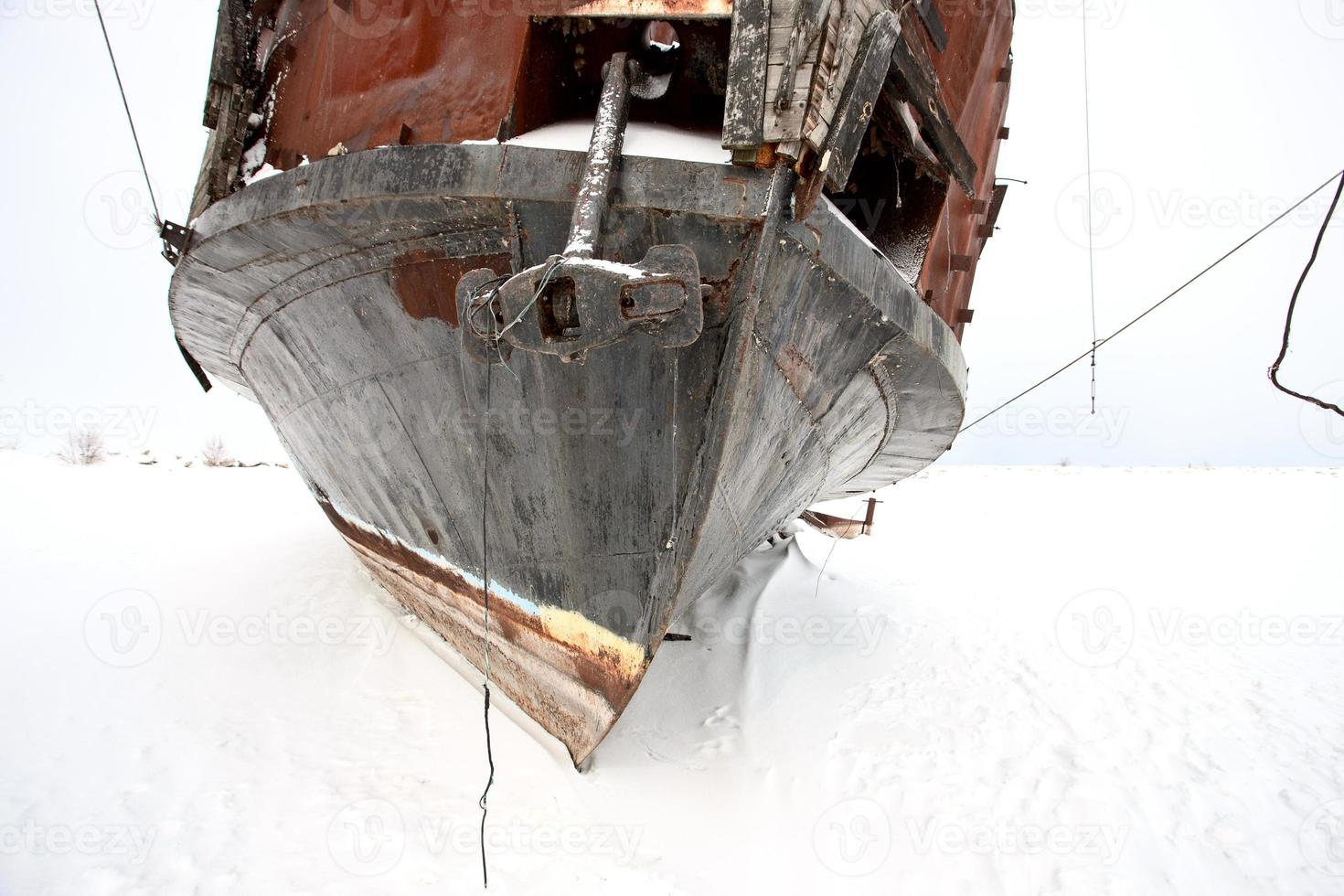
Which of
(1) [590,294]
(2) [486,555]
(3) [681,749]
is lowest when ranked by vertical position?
(3) [681,749]

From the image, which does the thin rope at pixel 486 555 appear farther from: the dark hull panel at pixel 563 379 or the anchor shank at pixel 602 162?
the anchor shank at pixel 602 162

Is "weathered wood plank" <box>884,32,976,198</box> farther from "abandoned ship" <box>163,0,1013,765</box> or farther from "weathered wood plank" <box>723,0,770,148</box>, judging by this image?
"weathered wood plank" <box>723,0,770,148</box>

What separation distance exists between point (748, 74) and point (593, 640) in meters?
2.21

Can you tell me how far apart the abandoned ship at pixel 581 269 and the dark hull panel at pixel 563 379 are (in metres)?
0.01

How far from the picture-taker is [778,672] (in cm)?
493

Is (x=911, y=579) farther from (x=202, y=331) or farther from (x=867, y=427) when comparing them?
(x=202, y=331)

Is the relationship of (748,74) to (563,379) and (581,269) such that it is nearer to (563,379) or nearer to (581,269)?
(581,269)

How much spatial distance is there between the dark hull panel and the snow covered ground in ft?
2.04

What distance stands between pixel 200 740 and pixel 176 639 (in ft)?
4.60

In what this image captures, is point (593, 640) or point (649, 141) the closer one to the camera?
point (649, 141)

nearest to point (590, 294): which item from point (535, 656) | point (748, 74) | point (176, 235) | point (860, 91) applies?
point (748, 74)

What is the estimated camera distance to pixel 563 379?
2613 mm

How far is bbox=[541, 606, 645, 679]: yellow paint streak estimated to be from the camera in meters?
2.92

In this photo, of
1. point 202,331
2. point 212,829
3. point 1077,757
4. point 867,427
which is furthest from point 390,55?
point 1077,757
